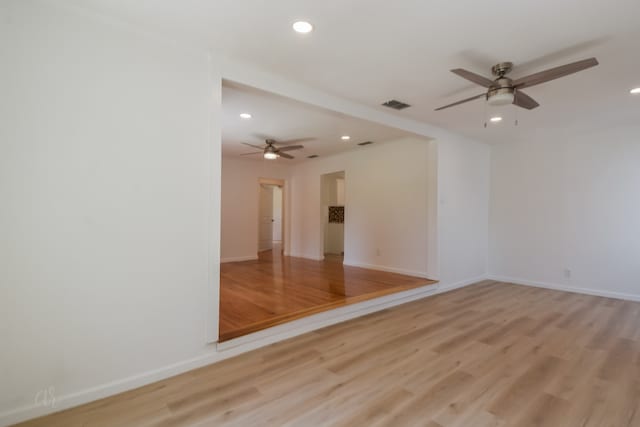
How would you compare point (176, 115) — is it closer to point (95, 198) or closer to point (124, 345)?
point (95, 198)

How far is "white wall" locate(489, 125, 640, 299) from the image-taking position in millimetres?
4445

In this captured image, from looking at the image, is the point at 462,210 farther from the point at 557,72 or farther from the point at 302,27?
the point at 302,27

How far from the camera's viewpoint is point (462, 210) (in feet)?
17.1

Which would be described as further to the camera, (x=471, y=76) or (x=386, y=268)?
(x=386, y=268)

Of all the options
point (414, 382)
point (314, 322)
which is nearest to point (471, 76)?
point (414, 382)

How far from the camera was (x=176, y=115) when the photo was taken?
233 cm

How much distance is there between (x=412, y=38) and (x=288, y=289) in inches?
128

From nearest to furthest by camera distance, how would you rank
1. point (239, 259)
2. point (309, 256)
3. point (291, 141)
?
point (291, 141)
point (239, 259)
point (309, 256)

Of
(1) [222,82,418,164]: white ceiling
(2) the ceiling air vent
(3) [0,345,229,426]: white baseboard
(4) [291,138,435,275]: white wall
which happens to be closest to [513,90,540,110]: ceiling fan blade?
(2) the ceiling air vent

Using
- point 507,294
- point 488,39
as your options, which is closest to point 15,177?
point 488,39

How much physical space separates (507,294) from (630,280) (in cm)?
166

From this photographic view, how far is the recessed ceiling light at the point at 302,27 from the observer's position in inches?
85.1

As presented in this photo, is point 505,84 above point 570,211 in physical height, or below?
above

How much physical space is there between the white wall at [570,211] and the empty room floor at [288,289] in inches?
84.9
